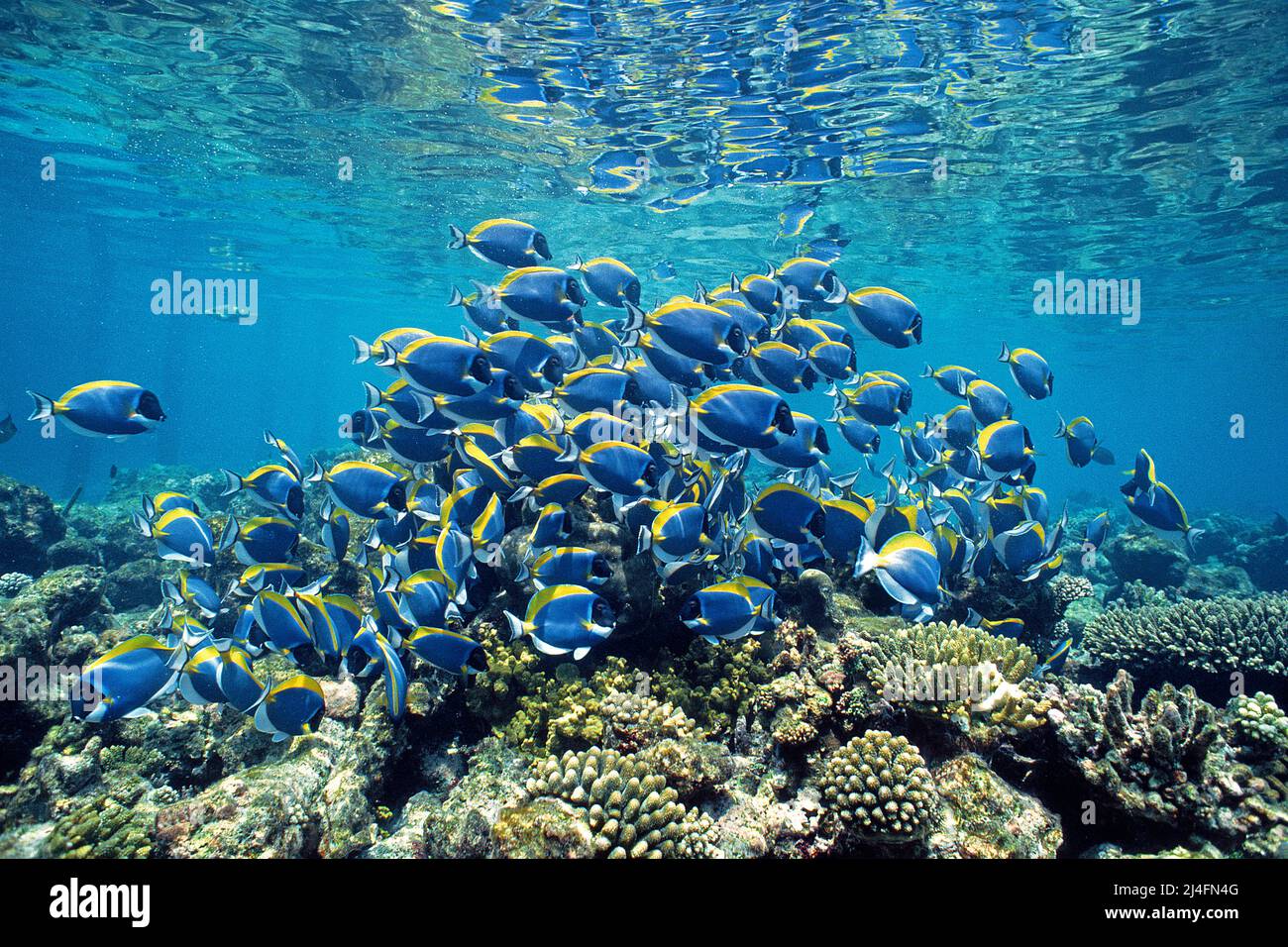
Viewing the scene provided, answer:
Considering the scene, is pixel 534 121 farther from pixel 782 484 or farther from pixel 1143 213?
pixel 1143 213

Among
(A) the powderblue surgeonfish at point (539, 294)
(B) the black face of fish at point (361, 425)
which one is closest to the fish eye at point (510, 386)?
(A) the powderblue surgeonfish at point (539, 294)

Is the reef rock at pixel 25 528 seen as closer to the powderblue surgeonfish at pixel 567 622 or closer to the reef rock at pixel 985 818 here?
the powderblue surgeonfish at pixel 567 622

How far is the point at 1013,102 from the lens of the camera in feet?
44.4

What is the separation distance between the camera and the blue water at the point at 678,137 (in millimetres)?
11336

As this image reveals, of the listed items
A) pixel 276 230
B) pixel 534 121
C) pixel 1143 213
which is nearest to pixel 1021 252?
pixel 1143 213

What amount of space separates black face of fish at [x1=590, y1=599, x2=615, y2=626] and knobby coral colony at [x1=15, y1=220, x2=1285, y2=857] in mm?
22

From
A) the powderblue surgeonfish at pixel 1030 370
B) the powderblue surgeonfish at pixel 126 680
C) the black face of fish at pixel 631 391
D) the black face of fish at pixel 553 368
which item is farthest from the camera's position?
the powderblue surgeonfish at pixel 1030 370

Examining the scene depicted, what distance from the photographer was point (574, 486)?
14.3 ft

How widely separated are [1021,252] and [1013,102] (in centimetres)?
1397

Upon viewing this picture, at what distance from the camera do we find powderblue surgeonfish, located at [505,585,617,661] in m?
3.64

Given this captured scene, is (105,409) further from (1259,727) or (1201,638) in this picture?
(1201,638)

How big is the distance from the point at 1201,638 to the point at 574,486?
23.5 feet

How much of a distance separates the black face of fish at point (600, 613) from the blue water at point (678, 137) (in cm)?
1095

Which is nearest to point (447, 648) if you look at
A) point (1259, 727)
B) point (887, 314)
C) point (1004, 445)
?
point (887, 314)
